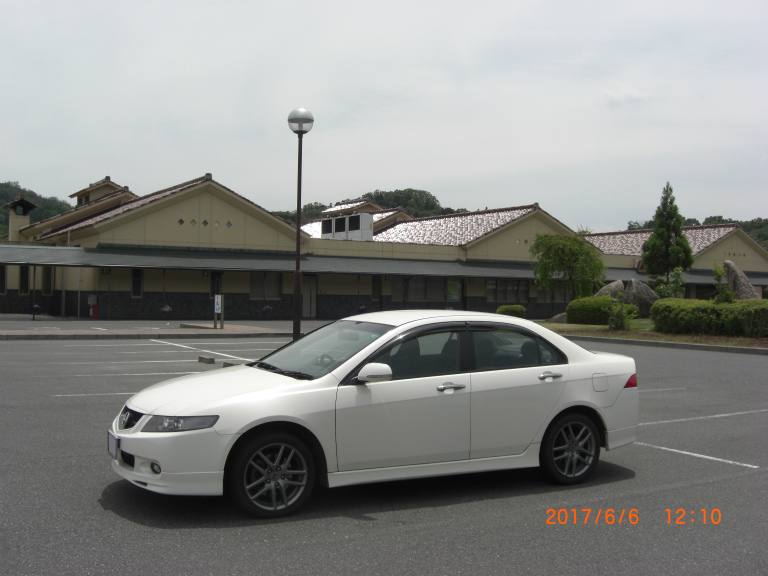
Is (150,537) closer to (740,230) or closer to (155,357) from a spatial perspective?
(155,357)

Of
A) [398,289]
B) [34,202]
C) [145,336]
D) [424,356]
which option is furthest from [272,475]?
[34,202]

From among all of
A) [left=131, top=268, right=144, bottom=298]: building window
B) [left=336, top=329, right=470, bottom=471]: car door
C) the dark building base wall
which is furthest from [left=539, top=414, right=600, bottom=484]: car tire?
[left=131, top=268, right=144, bottom=298]: building window

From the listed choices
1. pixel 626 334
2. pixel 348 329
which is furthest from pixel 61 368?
pixel 626 334

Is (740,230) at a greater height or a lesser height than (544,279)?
greater

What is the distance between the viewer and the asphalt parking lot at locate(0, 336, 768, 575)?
4523 millimetres

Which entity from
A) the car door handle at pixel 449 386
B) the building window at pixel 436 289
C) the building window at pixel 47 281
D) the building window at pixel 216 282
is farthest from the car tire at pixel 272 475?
the building window at pixel 436 289

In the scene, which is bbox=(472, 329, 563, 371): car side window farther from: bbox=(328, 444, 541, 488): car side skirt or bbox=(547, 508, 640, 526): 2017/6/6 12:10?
bbox=(547, 508, 640, 526): 2017/6/6 12:10

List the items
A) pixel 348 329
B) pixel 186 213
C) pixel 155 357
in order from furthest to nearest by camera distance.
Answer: pixel 186 213
pixel 155 357
pixel 348 329

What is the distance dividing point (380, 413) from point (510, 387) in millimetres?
1255

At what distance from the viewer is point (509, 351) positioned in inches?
252

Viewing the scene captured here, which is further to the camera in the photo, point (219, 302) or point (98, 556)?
point (219, 302)

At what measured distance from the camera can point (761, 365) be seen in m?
17.6

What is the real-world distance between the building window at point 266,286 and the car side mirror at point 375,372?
3233 cm

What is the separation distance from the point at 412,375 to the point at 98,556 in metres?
2.65
